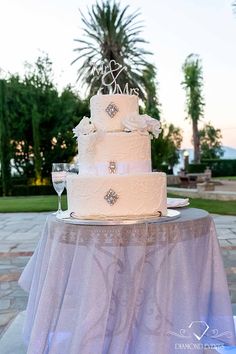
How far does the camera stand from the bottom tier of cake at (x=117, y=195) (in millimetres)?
2158

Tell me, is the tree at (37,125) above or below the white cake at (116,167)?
above

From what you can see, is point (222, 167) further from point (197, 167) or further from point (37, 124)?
point (37, 124)

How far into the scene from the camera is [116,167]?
227cm

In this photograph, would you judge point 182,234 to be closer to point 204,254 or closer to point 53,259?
point 204,254

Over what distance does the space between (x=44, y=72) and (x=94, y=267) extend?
20.7 m

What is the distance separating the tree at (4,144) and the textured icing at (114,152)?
641 inches

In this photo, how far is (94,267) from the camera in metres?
2.06

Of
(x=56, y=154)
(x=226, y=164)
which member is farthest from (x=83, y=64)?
(x=226, y=164)

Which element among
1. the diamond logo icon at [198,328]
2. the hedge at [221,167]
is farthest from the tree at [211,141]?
the diamond logo icon at [198,328]

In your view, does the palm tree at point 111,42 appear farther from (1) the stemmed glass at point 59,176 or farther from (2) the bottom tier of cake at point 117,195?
(2) the bottom tier of cake at point 117,195

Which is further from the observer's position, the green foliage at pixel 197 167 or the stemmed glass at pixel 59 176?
the green foliage at pixel 197 167

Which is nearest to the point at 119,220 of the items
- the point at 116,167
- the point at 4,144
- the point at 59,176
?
the point at 116,167

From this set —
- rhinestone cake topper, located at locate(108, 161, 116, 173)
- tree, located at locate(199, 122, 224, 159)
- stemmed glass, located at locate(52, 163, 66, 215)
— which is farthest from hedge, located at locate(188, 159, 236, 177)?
rhinestone cake topper, located at locate(108, 161, 116, 173)
